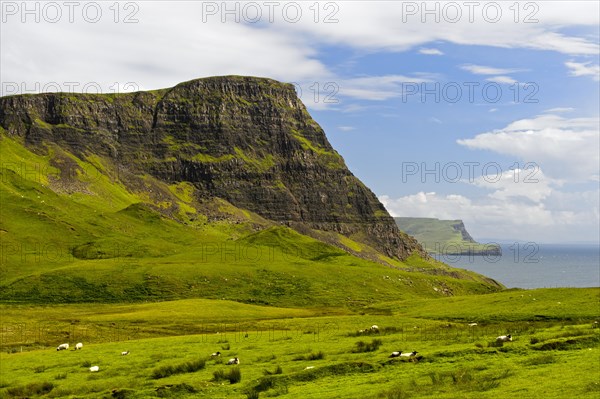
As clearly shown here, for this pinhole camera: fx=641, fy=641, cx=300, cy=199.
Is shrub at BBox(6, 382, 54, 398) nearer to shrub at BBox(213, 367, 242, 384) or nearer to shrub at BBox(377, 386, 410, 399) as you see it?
shrub at BBox(213, 367, 242, 384)

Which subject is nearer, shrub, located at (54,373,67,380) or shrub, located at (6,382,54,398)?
shrub, located at (6,382,54,398)

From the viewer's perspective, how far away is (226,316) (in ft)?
379

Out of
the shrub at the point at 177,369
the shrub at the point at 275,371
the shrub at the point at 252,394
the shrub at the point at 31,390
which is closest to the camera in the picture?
the shrub at the point at 252,394

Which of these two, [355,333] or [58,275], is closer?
[355,333]

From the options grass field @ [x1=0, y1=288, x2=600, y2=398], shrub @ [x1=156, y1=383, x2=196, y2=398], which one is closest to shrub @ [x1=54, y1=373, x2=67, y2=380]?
grass field @ [x1=0, y1=288, x2=600, y2=398]

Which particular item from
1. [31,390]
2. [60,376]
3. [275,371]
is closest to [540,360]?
[275,371]

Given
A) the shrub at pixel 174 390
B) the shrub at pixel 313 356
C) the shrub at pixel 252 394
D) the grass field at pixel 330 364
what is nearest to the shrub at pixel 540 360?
the grass field at pixel 330 364

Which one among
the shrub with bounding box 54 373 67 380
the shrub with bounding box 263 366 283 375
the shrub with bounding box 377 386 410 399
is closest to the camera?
the shrub with bounding box 377 386 410 399

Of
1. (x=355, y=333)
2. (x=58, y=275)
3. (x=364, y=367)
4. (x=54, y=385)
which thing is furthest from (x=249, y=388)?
(x=58, y=275)

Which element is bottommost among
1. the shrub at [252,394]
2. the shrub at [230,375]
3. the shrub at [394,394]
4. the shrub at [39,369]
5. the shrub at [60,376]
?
the shrub at [39,369]

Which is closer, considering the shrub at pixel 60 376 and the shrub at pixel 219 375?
the shrub at pixel 219 375

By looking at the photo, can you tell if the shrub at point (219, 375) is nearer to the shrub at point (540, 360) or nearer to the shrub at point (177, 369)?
the shrub at point (177, 369)

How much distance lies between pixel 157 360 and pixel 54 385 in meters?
10.0

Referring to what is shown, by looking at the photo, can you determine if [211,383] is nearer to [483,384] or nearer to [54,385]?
[54,385]
